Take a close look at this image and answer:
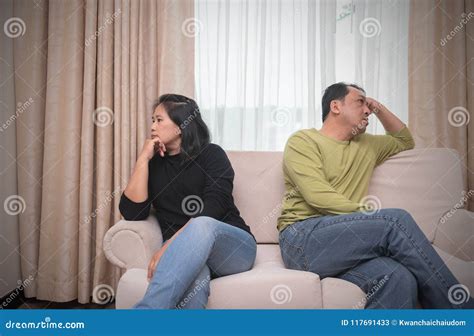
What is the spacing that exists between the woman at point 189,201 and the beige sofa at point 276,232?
61mm

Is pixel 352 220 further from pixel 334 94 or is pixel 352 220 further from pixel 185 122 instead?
pixel 185 122

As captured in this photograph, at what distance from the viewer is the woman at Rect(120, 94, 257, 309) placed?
124cm

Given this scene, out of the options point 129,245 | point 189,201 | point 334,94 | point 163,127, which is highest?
point 334,94

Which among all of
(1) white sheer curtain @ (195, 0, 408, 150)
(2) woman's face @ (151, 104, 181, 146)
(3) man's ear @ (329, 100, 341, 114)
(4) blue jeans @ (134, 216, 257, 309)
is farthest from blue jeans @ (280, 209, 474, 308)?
(1) white sheer curtain @ (195, 0, 408, 150)

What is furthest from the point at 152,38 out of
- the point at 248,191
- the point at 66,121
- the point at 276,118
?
the point at 248,191

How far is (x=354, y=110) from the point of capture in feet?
5.49

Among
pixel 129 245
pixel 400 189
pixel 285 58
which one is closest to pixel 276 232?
pixel 400 189

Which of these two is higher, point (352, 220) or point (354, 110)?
point (354, 110)

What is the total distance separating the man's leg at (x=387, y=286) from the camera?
1.26 metres

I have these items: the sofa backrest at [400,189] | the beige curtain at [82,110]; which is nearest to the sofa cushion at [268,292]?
the sofa backrest at [400,189]

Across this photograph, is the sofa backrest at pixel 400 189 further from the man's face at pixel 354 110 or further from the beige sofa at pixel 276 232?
the man's face at pixel 354 110

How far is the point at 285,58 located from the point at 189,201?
0.91m

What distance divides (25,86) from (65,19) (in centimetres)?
36

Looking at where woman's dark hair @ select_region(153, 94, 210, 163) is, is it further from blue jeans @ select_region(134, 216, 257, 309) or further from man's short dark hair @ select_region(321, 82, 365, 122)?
man's short dark hair @ select_region(321, 82, 365, 122)
